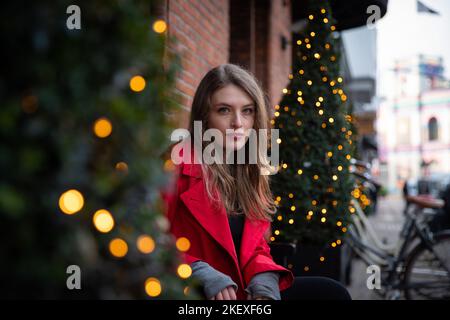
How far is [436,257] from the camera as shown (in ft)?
12.8

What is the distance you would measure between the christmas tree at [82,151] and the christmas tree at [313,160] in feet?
9.06

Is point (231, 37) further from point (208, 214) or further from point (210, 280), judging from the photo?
point (210, 280)

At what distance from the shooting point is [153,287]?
2.05ft

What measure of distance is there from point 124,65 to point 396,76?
49771mm

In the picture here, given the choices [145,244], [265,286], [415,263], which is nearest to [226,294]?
[265,286]

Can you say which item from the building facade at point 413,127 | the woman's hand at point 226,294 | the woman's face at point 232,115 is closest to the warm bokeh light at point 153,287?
the woman's hand at point 226,294

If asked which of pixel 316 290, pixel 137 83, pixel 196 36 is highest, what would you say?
pixel 196 36

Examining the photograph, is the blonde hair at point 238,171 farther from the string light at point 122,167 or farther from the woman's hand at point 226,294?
the string light at point 122,167

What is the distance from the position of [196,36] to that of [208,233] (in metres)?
2.32

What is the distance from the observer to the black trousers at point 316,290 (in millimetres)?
1411

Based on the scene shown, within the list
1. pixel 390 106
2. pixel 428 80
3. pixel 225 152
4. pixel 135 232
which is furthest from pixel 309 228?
pixel 428 80

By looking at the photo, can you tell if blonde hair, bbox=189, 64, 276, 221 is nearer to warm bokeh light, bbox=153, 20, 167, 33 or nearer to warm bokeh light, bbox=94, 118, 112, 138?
warm bokeh light, bbox=153, 20, 167, 33

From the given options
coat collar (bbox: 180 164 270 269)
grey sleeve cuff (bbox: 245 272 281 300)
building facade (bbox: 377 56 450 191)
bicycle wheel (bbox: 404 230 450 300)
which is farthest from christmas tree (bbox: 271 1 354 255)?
building facade (bbox: 377 56 450 191)

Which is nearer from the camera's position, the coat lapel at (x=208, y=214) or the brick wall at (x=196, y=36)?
the coat lapel at (x=208, y=214)
